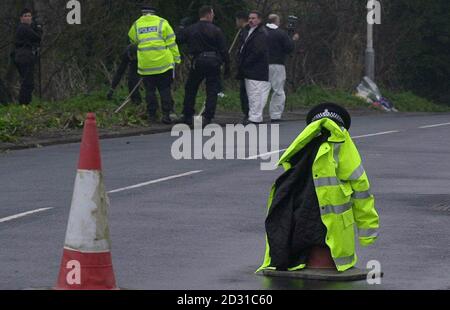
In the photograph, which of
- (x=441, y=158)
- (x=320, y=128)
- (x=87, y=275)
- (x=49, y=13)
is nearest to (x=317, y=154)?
(x=320, y=128)

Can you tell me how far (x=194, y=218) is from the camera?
482 inches

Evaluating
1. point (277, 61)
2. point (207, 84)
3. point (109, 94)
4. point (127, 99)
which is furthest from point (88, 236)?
point (277, 61)

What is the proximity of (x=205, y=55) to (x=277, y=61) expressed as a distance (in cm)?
363

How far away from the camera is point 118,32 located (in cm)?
3084

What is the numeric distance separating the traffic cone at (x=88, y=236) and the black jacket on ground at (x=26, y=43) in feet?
54.1

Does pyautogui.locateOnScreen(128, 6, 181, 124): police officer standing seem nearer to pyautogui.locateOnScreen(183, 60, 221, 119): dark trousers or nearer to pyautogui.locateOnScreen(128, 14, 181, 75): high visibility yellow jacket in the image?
pyautogui.locateOnScreen(128, 14, 181, 75): high visibility yellow jacket

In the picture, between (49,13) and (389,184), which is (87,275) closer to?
(389,184)

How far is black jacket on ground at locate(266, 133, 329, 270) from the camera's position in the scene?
9.48 m

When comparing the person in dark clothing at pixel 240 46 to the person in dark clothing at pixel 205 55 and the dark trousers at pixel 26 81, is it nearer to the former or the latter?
the person in dark clothing at pixel 205 55

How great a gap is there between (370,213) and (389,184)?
5.83m

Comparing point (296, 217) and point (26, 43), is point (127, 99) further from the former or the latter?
point (296, 217)

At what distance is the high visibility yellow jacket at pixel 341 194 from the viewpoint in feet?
30.7

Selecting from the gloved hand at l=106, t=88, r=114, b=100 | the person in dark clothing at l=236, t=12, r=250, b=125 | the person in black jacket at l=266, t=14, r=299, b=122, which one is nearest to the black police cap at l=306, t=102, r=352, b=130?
the person in dark clothing at l=236, t=12, r=250, b=125

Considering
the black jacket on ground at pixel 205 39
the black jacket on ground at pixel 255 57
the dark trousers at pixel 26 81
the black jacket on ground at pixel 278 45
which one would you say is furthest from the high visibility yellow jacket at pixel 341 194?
the black jacket on ground at pixel 278 45
